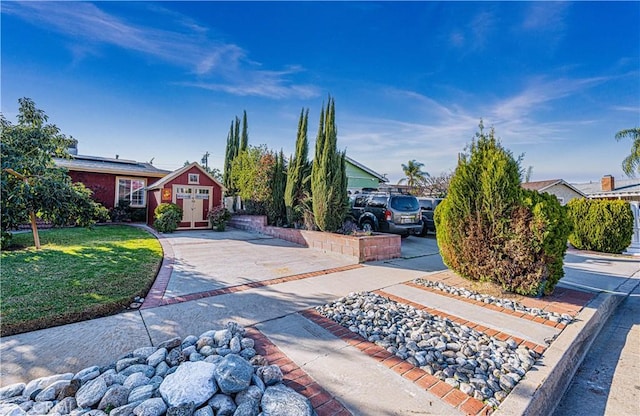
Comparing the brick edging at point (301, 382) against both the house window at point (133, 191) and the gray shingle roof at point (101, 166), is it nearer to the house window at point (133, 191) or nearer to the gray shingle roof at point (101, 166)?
the gray shingle roof at point (101, 166)

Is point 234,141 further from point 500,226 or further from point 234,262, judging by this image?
point 500,226

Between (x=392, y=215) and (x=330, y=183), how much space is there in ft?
10.2

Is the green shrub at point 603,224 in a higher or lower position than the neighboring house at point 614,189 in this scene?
lower

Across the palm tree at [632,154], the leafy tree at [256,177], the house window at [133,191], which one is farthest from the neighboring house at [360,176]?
the palm tree at [632,154]

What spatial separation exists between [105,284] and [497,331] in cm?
601

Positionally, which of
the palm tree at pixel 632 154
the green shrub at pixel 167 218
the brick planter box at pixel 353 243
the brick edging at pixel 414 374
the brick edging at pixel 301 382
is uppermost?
the palm tree at pixel 632 154

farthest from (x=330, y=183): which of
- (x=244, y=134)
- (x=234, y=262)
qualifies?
(x=244, y=134)

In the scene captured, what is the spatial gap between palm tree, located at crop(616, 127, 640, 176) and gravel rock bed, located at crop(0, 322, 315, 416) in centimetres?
2664

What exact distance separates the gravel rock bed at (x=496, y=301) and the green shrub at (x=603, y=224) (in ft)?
23.0

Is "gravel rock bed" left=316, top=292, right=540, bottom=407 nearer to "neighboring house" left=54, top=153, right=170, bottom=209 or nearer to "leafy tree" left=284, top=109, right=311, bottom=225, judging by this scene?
"leafy tree" left=284, top=109, right=311, bottom=225

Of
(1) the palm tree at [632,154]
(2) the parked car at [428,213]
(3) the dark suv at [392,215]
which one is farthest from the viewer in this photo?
(1) the palm tree at [632,154]

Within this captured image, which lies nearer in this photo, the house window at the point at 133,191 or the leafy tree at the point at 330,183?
the leafy tree at the point at 330,183

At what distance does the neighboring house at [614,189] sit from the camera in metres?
20.5

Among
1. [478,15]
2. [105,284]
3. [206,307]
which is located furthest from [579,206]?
[105,284]
